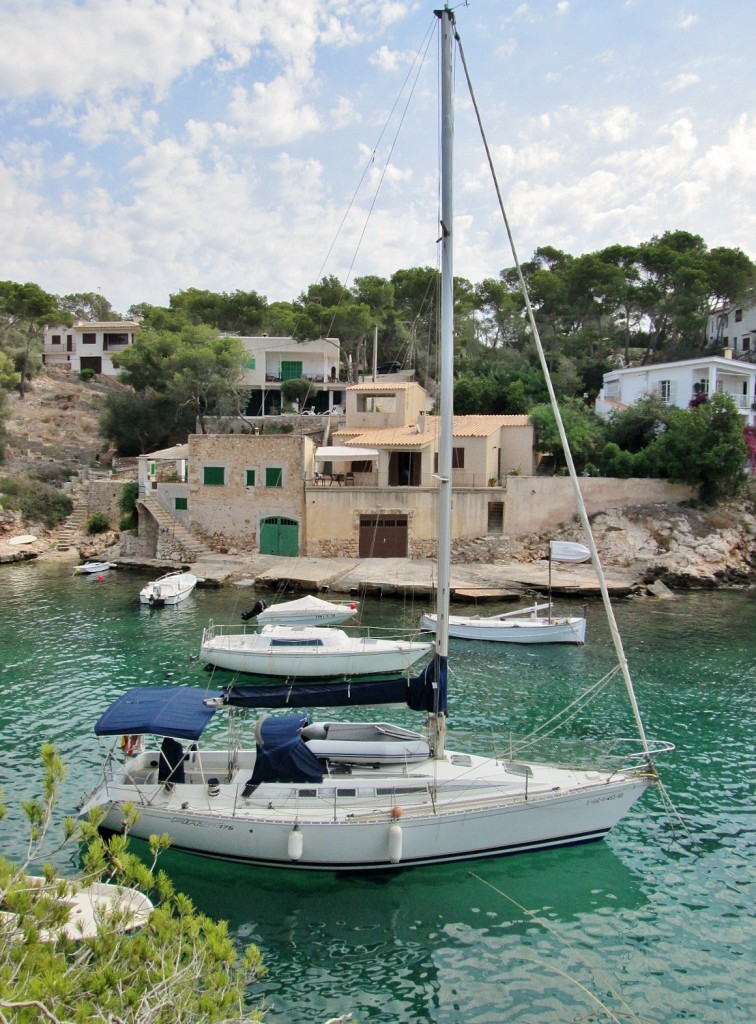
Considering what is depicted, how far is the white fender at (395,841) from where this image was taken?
40.9 feet

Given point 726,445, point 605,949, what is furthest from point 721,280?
point 605,949

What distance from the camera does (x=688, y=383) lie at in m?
49.7

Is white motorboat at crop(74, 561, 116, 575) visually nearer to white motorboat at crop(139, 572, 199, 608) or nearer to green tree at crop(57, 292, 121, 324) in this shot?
white motorboat at crop(139, 572, 199, 608)

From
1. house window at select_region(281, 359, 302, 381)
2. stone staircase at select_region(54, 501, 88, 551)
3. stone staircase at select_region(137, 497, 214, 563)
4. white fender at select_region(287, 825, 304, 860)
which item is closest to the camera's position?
white fender at select_region(287, 825, 304, 860)

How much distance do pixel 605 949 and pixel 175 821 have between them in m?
7.22

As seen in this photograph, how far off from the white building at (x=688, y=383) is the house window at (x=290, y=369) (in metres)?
24.5

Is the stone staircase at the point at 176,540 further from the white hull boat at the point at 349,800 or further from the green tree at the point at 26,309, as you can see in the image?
the green tree at the point at 26,309

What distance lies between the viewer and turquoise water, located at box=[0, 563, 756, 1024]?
10.3 meters

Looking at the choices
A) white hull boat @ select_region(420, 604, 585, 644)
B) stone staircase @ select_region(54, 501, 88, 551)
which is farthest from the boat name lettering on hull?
stone staircase @ select_region(54, 501, 88, 551)

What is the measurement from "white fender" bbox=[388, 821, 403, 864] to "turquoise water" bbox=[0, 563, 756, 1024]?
711 millimetres

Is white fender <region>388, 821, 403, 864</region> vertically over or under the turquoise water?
over

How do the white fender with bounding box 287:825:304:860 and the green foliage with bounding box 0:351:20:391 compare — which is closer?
the white fender with bounding box 287:825:304:860

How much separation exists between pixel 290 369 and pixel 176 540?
25540mm

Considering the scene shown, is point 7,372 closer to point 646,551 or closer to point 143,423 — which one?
point 143,423
